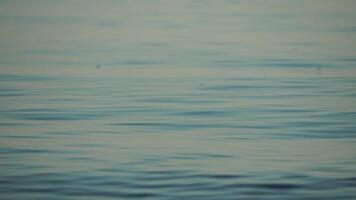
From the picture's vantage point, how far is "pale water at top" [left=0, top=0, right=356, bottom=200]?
7113 mm

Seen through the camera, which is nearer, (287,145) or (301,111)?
(287,145)

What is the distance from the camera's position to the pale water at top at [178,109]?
23.3ft

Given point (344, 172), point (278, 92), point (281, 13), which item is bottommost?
point (344, 172)

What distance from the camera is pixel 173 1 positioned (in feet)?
80.9

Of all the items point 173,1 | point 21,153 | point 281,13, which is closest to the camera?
point 21,153

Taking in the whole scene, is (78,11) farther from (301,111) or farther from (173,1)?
(301,111)

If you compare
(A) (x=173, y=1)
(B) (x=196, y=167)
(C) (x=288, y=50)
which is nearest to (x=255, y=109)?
(B) (x=196, y=167)

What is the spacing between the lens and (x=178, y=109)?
10.1 metres

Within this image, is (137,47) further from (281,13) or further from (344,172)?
(344,172)

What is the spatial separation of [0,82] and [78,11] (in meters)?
10.3

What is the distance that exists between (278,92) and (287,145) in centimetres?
278

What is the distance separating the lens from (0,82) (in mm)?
11578

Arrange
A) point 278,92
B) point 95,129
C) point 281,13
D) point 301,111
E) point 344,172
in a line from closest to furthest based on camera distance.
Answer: point 344,172
point 95,129
point 301,111
point 278,92
point 281,13

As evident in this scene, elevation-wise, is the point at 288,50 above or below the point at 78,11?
below
